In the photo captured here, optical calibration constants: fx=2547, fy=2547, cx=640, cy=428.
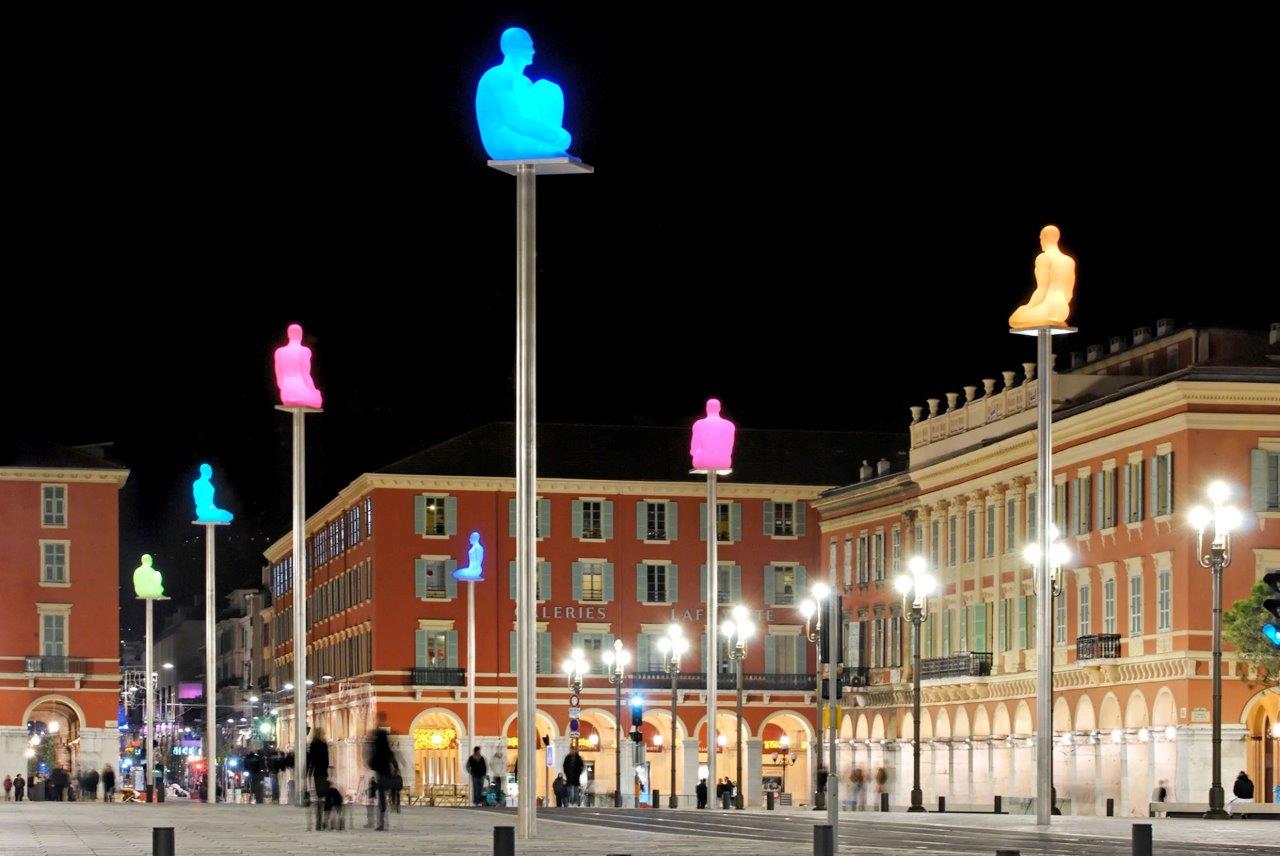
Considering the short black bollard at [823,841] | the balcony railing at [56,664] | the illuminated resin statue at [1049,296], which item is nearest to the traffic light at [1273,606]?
the short black bollard at [823,841]

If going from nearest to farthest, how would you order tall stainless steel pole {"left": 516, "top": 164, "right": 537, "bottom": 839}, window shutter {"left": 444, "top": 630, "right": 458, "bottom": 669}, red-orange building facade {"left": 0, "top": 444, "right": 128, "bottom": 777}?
tall stainless steel pole {"left": 516, "top": 164, "right": 537, "bottom": 839}
red-orange building facade {"left": 0, "top": 444, "right": 128, "bottom": 777}
window shutter {"left": 444, "top": 630, "right": 458, "bottom": 669}

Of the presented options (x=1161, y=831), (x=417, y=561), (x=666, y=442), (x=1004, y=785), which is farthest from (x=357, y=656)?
(x=1161, y=831)

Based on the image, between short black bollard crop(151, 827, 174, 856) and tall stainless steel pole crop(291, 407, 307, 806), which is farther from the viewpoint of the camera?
tall stainless steel pole crop(291, 407, 307, 806)

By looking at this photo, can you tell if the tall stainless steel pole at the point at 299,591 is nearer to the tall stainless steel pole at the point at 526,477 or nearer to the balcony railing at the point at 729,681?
the tall stainless steel pole at the point at 526,477

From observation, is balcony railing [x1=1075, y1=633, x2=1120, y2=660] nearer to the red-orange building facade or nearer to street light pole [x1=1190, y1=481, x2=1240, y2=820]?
street light pole [x1=1190, y1=481, x2=1240, y2=820]

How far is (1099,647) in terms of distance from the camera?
249ft

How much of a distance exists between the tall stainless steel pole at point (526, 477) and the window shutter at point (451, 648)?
79830 millimetres

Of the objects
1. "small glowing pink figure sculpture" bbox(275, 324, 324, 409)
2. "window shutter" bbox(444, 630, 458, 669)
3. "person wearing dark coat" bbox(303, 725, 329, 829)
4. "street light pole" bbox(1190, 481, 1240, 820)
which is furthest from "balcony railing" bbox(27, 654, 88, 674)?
"person wearing dark coat" bbox(303, 725, 329, 829)

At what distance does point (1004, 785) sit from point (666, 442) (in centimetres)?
3880

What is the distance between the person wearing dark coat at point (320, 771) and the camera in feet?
137

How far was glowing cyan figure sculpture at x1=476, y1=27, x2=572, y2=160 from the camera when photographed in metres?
32.3

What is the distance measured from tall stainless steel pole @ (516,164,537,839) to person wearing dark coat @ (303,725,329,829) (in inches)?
399

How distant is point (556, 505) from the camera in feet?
378

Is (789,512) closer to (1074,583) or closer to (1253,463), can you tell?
(1074,583)
